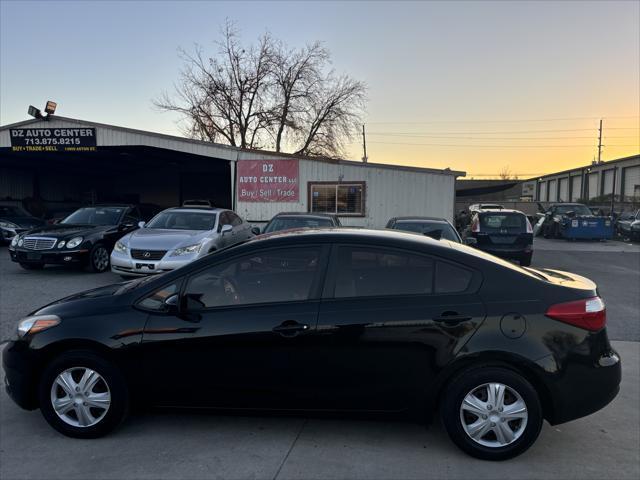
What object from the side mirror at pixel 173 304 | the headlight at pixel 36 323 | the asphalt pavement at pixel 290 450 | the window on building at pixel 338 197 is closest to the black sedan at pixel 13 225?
the window on building at pixel 338 197

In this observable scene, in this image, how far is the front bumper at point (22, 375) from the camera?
133 inches

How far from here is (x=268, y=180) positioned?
17.3 m

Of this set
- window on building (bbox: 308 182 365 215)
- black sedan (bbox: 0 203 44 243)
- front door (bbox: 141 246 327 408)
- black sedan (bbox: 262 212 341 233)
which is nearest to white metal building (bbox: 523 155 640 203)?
window on building (bbox: 308 182 365 215)

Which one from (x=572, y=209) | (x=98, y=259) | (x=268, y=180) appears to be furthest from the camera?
(x=572, y=209)

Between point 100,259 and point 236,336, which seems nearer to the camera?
point 236,336

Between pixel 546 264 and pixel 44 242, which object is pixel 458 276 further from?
pixel 546 264

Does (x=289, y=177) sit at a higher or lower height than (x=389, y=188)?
higher

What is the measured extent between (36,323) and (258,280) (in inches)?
67.4

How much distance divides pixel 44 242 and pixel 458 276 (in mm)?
9549

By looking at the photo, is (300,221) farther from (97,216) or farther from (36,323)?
(36,323)

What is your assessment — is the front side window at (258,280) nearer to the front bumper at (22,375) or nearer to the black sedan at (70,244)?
the front bumper at (22,375)

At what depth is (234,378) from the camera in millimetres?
3227

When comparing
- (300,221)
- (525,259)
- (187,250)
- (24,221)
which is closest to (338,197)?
(300,221)

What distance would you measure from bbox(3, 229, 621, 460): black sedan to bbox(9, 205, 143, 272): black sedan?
7005 mm
